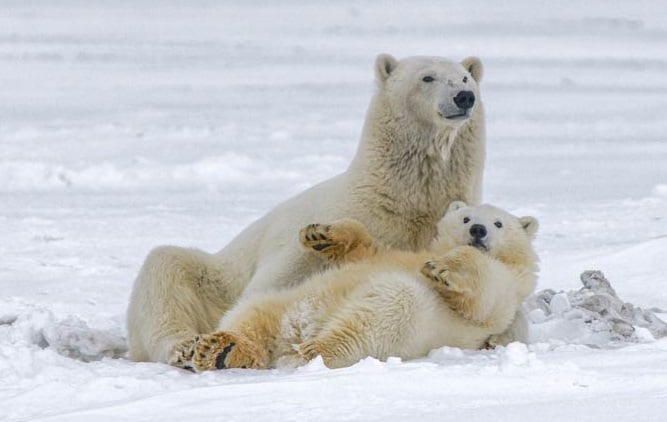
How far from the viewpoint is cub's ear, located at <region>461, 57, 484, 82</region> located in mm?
5555

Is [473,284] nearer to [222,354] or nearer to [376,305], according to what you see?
[376,305]

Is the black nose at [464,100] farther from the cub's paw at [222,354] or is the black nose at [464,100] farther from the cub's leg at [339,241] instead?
the cub's paw at [222,354]

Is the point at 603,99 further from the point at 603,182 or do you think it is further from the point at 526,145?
the point at 603,182

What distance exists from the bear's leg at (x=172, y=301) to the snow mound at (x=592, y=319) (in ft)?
4.55

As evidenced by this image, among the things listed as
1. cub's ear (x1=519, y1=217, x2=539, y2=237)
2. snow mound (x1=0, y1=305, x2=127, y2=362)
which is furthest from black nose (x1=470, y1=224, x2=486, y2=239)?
snow mound (x1=0, y1=305, x2=127, y2=362)

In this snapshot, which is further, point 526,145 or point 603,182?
point 526,145

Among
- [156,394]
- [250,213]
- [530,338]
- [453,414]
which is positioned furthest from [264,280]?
[250,213]

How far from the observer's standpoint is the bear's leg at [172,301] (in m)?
4.96

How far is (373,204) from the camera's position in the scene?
203 inches

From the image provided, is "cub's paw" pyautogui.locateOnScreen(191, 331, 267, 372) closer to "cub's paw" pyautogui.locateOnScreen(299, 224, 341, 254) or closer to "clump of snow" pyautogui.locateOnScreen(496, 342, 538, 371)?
"cub's paw" pyautogui.locateOnScreen(299, 224, 341, 254)

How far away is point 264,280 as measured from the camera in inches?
198

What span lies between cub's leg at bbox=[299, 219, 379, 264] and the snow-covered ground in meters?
0.63

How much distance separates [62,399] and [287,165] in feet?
28.9

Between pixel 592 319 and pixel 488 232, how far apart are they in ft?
2.31
